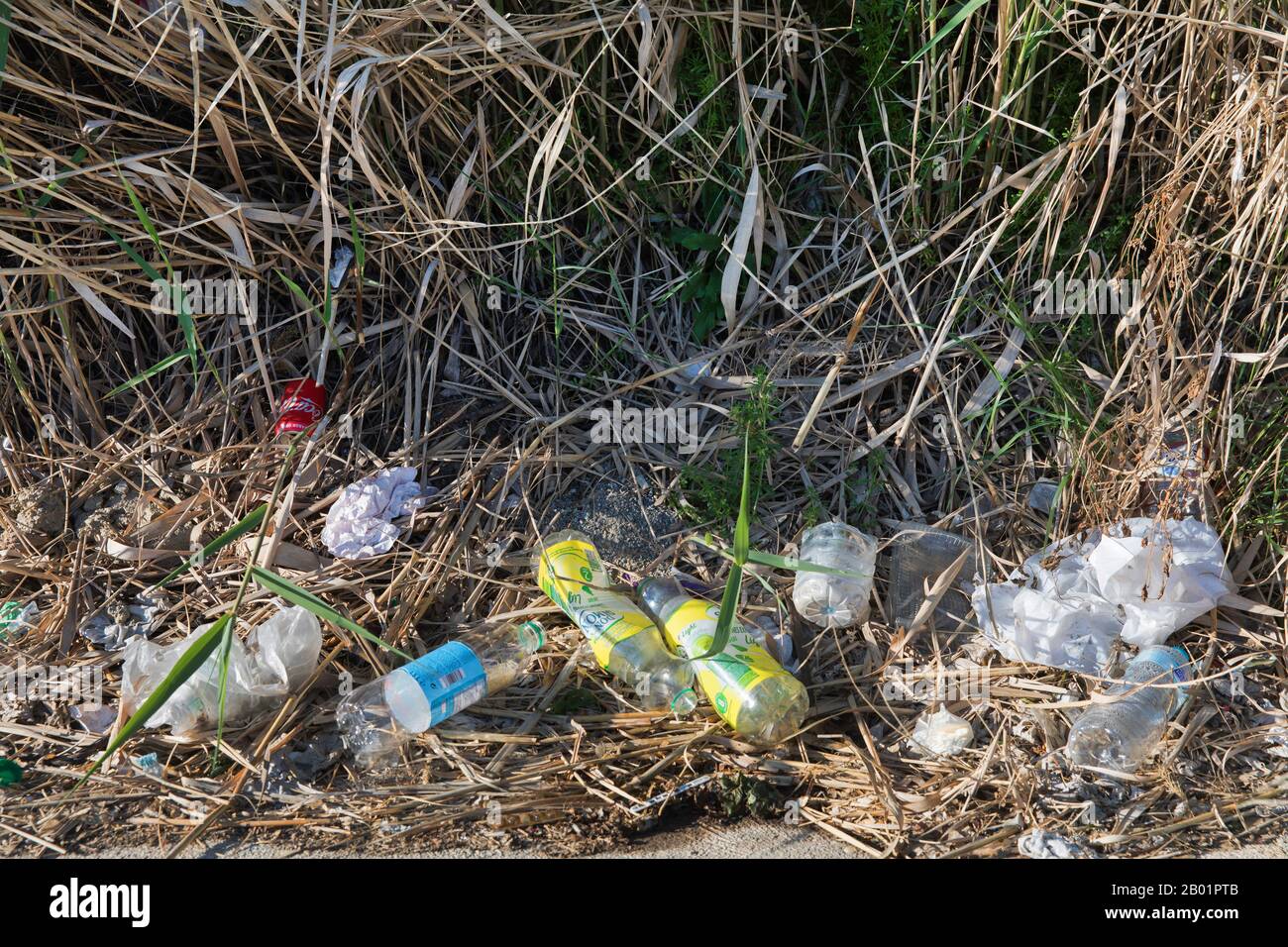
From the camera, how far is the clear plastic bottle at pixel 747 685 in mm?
2088

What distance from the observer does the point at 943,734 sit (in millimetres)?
2088

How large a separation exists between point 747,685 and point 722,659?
0.08 meters

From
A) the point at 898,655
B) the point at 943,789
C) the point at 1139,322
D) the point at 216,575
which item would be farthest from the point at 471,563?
the point at 1139,322

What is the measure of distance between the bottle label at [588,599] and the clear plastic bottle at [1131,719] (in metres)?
0.94

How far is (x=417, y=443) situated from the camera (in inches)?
106

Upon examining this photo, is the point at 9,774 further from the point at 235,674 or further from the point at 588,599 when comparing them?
the point at 588,599

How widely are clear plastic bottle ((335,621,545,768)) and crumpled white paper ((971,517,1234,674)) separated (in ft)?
3.84

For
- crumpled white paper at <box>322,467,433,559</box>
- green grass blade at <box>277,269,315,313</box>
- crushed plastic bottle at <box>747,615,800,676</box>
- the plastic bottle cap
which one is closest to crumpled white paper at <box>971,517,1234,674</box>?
crushed plastic bottle at <box>747,615,800,676</box>

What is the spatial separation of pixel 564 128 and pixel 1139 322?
1.48 metres

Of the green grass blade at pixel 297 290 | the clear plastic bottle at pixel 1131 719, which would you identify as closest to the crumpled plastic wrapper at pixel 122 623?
the green grass blade at pixel 297 290

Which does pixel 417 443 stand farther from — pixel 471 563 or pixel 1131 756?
pixel 1131 756

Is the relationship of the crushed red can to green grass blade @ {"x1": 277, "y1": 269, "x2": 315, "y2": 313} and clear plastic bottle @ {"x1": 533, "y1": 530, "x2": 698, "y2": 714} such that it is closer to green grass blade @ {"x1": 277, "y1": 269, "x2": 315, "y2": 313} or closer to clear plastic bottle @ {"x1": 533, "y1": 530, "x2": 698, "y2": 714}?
green grass blade @ {"x1": 277, "y1": 269, "x2": 315, "y2": 313}

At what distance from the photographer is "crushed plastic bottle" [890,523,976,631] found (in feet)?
7.78

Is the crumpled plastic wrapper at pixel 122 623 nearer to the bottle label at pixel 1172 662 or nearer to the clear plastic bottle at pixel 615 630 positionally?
the clear plastic bottle at pixel 615 630
